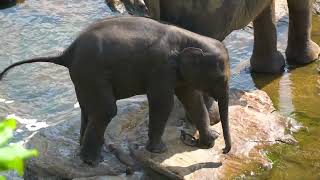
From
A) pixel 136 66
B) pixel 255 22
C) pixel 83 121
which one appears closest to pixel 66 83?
pixel 255 22

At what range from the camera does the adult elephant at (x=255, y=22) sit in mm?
3756

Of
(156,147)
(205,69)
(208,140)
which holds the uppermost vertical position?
(205,69)

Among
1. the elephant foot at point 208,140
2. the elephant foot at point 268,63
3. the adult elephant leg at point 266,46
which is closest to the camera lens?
the elephant foot at point 208,140

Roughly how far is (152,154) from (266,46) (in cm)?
237

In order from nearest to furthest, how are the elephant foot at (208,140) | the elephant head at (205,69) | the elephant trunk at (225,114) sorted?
1. the elephant head at (205,69)
2. the elephant trunk at (225,114)
3. the elephant foot at (208,140)

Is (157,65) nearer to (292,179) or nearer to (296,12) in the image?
(292,179)

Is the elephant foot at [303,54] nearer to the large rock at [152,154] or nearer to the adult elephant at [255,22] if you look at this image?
the adult elephant at [255,22]

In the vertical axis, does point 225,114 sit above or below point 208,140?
above

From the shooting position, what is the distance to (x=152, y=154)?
11.5 ft

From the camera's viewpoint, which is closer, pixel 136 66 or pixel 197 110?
pixel 136 66

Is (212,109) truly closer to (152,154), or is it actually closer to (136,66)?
(152,154)

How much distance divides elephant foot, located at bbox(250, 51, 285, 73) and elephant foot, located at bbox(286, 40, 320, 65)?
18 centimetres

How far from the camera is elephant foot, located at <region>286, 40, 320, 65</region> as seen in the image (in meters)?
5.71

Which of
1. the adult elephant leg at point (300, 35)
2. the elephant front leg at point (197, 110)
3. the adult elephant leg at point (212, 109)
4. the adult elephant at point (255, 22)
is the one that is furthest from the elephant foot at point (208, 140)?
the adult elephant leg at point (300, 35)
